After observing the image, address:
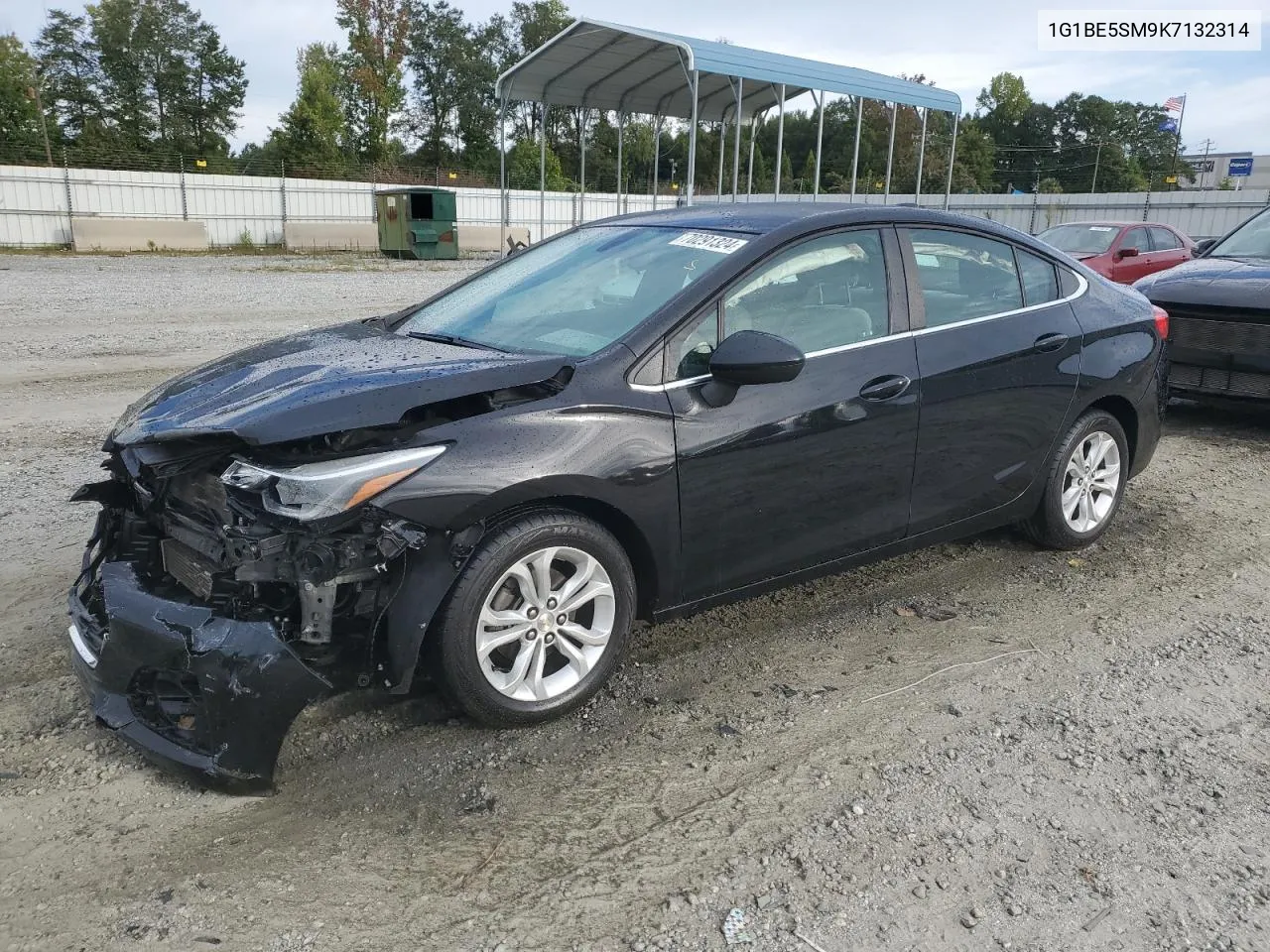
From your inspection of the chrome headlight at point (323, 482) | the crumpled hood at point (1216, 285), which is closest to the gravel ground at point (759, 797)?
the chrome headlight at point (323, 482)

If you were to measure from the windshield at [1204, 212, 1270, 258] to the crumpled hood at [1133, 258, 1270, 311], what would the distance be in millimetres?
225

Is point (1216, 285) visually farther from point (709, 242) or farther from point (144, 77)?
point (144, 77)

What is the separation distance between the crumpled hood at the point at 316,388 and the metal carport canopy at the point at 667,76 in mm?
12653

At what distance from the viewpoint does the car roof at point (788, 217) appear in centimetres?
389

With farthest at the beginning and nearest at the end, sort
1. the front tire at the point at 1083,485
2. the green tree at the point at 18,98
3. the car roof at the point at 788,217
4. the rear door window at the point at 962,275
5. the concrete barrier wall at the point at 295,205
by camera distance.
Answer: the green tree at the point at 18,98 < the concrete barrier wall at the point at 295,205 < the front tire at the point at 1083,485 < the rear door window at the point at 962,275 < the car roof at the point at 788,217

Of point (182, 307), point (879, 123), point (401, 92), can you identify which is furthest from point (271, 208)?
point (879, 123)

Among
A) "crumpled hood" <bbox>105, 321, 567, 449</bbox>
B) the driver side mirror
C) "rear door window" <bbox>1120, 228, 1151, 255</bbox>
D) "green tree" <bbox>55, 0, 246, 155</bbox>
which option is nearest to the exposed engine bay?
"crumpled hood" <bbox>105, 321, 567, 449</bbox>

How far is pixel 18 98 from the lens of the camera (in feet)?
149

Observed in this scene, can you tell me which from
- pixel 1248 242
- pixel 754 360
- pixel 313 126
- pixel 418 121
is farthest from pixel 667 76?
pixel 418 121

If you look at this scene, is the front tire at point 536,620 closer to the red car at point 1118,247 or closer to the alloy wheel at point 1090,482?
the alloy wheel at point 1090,482

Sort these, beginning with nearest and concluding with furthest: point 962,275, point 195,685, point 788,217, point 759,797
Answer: point 195,685 < point 759,797 < point 788,217 < point 962,275

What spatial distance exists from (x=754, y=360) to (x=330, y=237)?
3115 centimetres

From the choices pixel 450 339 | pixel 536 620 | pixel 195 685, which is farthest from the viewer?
pixel 450 339

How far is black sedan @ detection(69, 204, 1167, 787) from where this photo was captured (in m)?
2.81
